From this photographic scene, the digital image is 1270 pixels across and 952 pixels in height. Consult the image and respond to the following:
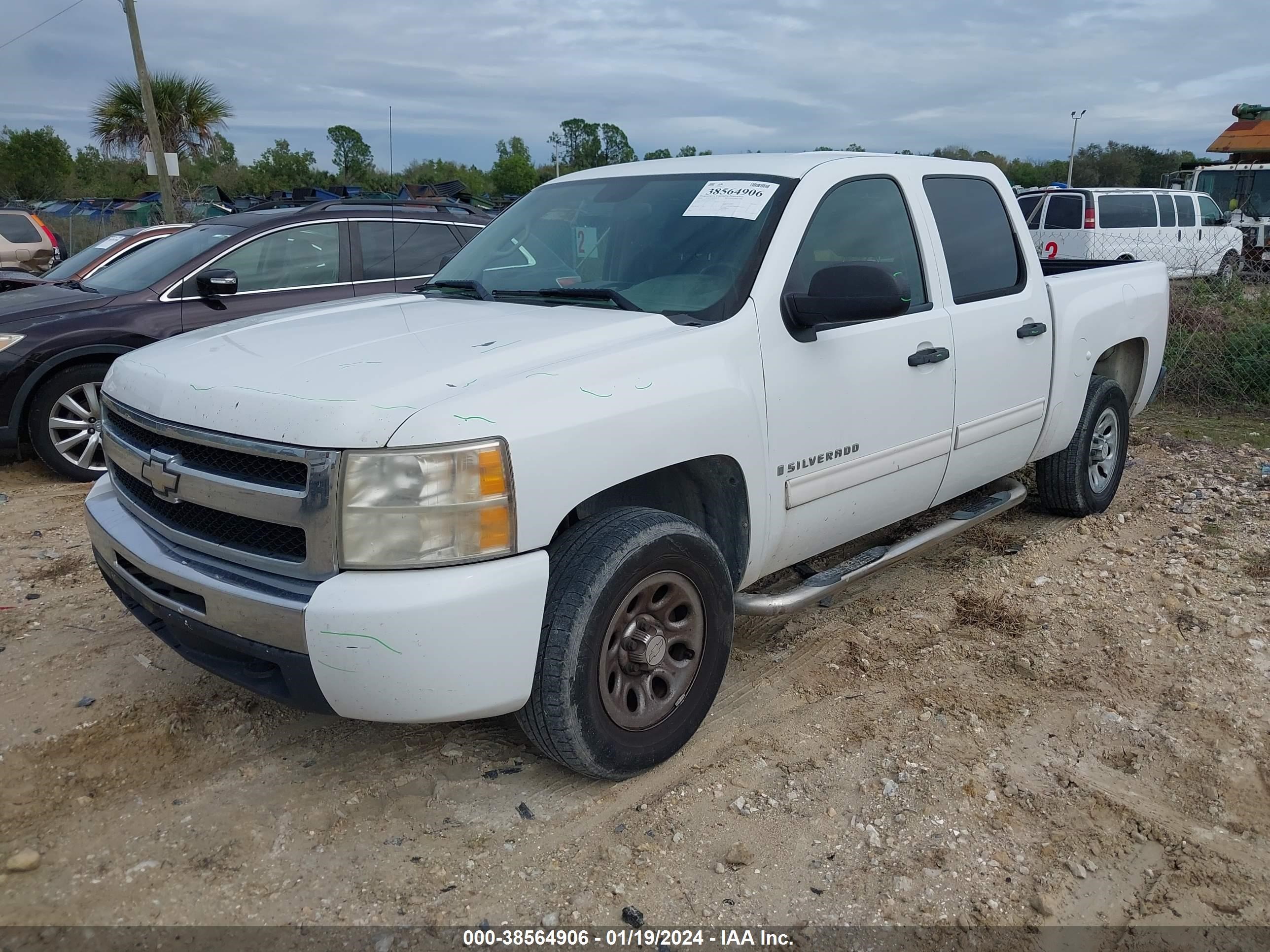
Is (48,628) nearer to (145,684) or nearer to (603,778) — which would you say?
(145,684)

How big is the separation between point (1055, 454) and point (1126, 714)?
207cm

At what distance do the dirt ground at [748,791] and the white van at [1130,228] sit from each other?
13.5 meters

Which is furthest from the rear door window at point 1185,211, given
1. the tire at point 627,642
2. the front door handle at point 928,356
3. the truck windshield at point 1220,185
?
the tire at point 627,642

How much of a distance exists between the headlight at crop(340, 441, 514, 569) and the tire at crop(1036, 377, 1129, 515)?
3739 mm

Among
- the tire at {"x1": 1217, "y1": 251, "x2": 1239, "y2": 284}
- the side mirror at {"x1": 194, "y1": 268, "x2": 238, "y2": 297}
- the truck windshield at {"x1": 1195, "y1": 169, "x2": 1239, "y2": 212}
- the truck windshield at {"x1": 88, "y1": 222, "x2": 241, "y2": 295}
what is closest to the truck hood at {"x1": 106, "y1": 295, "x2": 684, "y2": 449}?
the side mirror at {"x1": 194, "y1": 268, "x2": 238, "y2": 297}

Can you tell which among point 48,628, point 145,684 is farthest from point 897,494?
point 48,628

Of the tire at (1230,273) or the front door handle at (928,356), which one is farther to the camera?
the tire at (1230,273)

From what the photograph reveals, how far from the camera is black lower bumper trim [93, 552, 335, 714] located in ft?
8.25

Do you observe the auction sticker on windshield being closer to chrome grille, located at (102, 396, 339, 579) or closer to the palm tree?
chrome grille, located at (102, 396, 339, 579)

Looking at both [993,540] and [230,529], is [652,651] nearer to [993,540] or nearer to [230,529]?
[230,529]

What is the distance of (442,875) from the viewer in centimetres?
262

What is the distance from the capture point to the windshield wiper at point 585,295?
3.35 meters

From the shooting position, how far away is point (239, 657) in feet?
9.01

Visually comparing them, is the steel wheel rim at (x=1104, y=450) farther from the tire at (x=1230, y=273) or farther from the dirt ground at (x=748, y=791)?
the tire at (x=1230, y=273)
